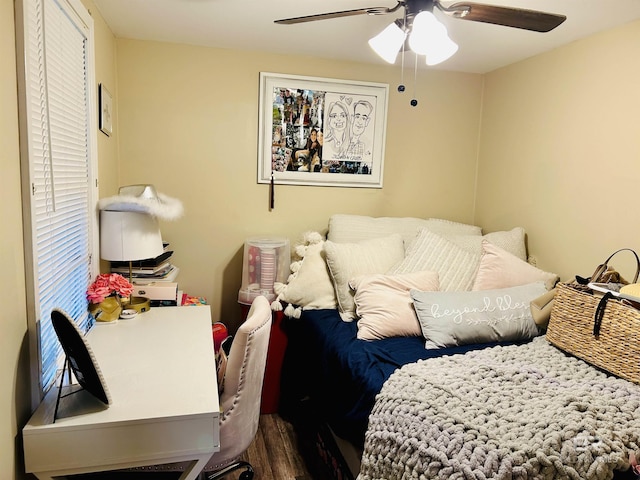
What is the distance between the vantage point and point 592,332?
177 centimetres

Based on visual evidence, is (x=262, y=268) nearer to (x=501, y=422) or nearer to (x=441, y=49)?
(x=441, y=49)

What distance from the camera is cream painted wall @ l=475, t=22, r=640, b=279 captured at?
218cm

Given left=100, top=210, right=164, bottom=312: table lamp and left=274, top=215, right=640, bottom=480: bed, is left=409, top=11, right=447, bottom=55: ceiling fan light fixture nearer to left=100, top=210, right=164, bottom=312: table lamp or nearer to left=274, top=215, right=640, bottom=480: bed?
left=274, top=215, right=640, bottom=480: bed

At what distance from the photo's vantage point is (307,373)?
2.51m

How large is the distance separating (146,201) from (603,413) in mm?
1941

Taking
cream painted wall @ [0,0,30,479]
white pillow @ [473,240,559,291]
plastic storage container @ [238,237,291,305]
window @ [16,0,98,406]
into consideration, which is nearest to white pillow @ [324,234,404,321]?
plastic storage container @ [238,237,291,305]

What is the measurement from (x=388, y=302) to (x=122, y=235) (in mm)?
1319

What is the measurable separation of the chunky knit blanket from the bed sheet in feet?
0.46

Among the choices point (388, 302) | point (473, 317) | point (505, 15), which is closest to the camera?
point (505, 15)

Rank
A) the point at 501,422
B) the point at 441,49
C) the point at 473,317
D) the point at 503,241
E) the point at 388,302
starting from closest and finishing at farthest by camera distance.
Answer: the point at 501,422 → the point at 441,49 → the point at 473,317 → the point at 388,302 → the point at 503,241

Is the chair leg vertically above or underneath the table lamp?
underneath

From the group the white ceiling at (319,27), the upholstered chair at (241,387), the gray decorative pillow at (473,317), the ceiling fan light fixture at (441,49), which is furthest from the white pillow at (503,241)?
the upholstered chair at (241,387)

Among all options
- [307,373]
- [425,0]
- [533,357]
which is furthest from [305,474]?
[425,0]

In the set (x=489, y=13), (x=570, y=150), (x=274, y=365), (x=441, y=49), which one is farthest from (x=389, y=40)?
(x=274, y=365)
